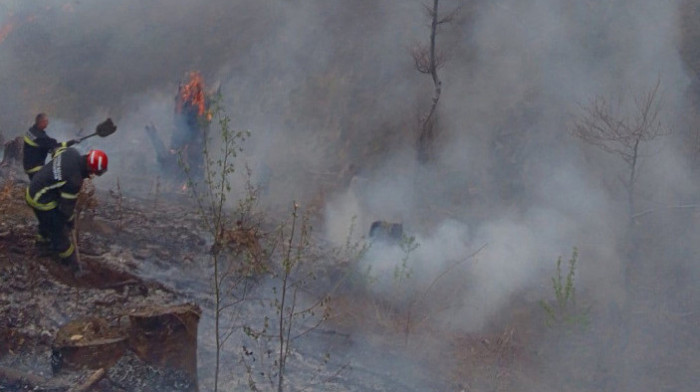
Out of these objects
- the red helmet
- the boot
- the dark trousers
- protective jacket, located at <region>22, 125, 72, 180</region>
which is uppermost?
protective jacket, located at <region>22, 125, 72, 180</region>

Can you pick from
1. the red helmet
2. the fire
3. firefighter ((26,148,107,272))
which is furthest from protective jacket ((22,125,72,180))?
the fire

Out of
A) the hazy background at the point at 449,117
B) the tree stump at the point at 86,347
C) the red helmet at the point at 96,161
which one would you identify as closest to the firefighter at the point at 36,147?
the red helmet at the point at 96,161

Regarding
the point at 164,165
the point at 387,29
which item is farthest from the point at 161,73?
the point at 387,29

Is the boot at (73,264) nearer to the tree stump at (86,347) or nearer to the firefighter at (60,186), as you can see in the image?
the firefighter at (60,186)

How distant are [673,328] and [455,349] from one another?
11.6 ft

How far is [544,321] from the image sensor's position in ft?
31.4

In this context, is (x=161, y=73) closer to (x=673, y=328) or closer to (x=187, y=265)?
(x=187, y=265)

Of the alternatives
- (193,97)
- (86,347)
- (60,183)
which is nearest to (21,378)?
(86,347)

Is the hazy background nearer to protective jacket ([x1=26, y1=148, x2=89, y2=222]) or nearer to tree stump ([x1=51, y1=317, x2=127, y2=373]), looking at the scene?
protective jacket ([x1=26, y1=148, x2=89, y2=222])

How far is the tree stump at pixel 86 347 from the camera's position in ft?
16.6

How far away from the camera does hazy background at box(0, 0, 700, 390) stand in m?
11.0

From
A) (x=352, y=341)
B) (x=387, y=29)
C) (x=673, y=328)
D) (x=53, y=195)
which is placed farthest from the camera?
(x=387, y=29)

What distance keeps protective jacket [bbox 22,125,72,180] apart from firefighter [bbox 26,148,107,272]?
158 centimetres

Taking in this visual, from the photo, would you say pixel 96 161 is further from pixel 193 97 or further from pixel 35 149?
pixel 193 97
